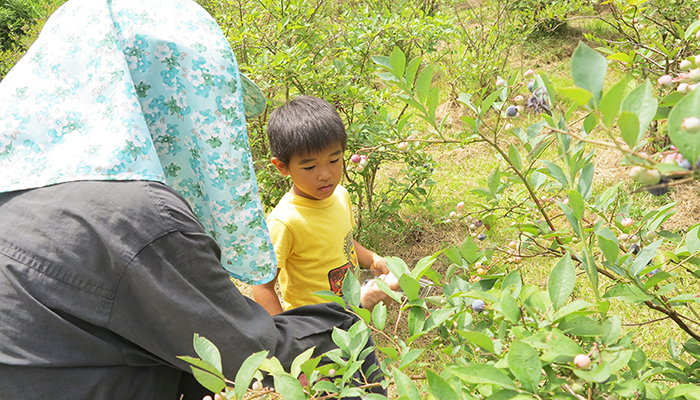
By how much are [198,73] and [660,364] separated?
110 centimetres

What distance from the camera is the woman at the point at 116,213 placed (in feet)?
3.12

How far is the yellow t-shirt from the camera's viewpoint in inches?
76.2

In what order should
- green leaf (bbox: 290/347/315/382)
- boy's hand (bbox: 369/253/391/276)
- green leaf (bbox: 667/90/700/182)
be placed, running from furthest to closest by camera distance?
boy's hand (bbox: 369/253/391/276) < green leaf (bbox: 290/347/315/382) < green leaf (bbox: 667/90/700/182)

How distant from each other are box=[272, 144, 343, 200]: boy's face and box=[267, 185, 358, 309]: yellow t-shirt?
108 mm

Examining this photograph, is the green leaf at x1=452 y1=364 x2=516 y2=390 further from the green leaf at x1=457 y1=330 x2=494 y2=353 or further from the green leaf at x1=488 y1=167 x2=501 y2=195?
the green leaf at x1=488 y1=167 x2=501 y2=195

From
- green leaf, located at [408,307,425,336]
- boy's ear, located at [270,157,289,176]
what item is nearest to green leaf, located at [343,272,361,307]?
green leaf, located at [408,307,425,336]

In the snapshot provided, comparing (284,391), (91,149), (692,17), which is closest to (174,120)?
(91,149)

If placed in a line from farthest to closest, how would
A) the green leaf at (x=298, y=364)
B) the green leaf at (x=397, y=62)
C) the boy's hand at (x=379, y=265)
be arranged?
the boy's hand at (x=379, y=265) < the green leaf at (x=397, y=62) < the green leaf at (x=298, y=364)

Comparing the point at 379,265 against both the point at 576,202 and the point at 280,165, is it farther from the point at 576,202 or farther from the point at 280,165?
the point at 576,202

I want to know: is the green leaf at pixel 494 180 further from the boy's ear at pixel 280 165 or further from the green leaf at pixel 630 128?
the boy's ear at pixel 280 165

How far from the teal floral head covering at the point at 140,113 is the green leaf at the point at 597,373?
847 millimetres

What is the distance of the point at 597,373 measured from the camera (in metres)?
0.56

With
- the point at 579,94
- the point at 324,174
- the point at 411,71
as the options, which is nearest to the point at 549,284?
the point at 579,94

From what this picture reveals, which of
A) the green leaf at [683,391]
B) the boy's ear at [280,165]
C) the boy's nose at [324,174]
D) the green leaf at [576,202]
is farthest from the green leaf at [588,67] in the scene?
the boy's ear at [280,165]
